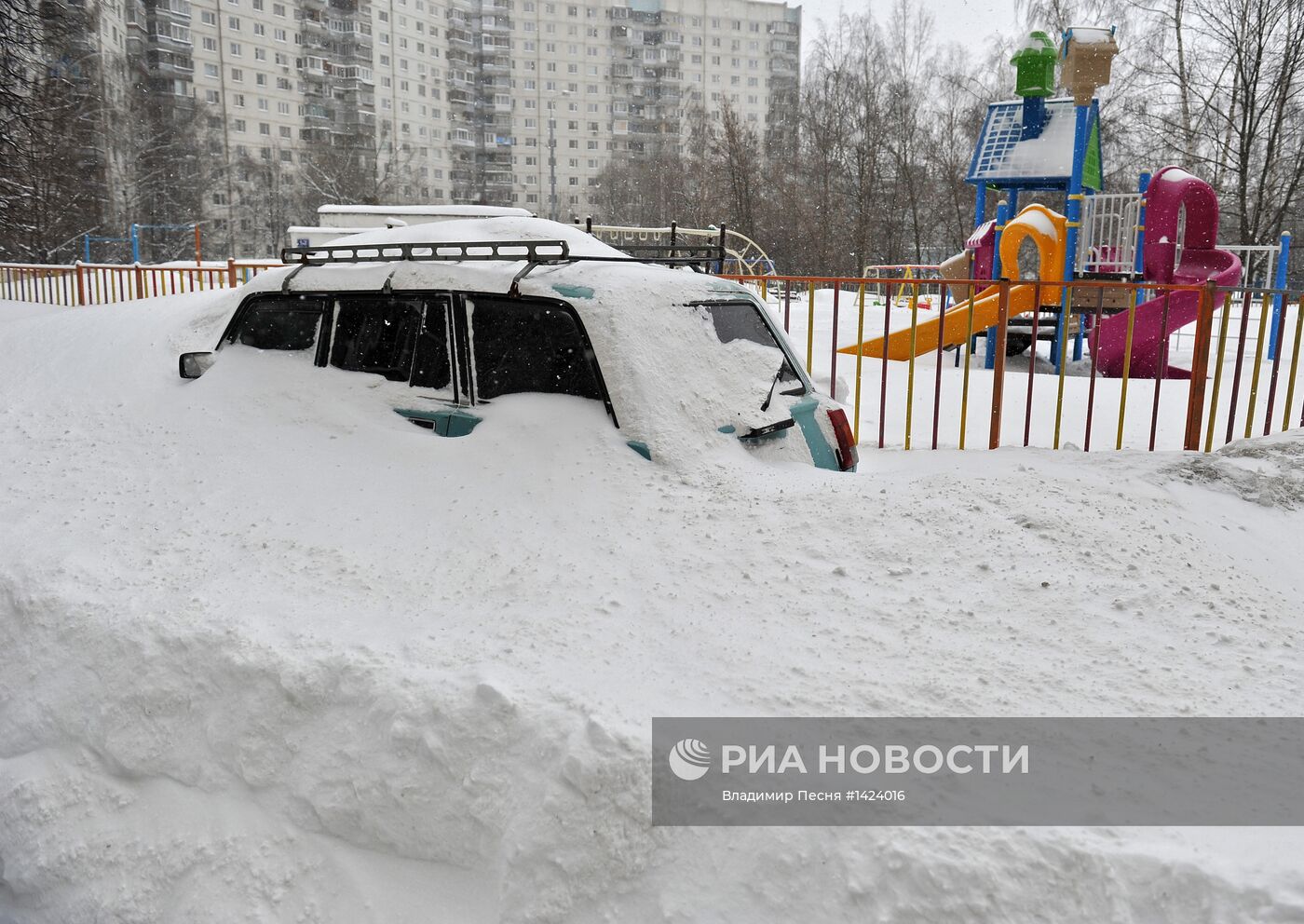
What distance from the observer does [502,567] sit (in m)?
3.39

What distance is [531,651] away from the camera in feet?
9.55

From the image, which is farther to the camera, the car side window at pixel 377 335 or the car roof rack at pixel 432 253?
the car side window at pixel 377 335

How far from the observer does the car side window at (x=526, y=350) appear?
4023 millimetres

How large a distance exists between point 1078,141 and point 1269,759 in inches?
519

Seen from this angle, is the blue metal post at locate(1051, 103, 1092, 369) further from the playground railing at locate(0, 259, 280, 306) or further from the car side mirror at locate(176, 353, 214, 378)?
the car side mirror at locate(176, 353, 214, 378)

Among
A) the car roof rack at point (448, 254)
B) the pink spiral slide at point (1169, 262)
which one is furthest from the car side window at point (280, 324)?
the pink spiral slide at point (1169, 262)

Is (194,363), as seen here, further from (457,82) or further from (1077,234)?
(457,82)

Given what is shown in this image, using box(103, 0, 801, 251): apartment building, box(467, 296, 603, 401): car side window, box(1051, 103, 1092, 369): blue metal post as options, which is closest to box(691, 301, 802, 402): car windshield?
box(467, 296, 603, 401): car side window

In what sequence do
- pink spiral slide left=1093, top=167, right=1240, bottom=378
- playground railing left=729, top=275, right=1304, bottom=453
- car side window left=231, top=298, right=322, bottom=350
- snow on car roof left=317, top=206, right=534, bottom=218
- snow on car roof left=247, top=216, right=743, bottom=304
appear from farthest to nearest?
1. snow on car roof left=317, top=206, right=534, bottom=218
2. pink spiral slide left=1093, top=167, right=1240, bottom=378
3. playground railing left=729, top=275, right=1304, bottom=453
4. car side window left=231, top=298, right=322, bottom=350
5. snow on car roof left=247, top=216, right=743, bottom=304

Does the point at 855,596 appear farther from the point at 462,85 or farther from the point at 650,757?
the point at 462,85

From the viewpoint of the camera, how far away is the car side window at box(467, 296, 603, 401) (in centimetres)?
402

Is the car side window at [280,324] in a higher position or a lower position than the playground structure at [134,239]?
lower

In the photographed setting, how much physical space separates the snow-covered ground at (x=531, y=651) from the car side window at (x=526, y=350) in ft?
0.35

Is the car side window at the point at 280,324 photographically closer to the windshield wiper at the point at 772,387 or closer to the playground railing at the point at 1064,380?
the windshield wiper at the point at 772,387
